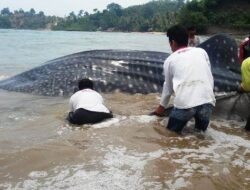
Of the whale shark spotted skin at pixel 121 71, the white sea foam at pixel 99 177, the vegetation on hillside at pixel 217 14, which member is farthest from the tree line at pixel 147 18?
the white sea foam at pixel 99 177

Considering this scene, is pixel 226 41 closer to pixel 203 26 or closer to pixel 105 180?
pixel 105 180

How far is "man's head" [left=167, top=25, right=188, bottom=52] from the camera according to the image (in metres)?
5.11

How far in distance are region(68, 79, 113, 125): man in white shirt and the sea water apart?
122 millimetres

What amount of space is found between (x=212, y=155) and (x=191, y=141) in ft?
1.72

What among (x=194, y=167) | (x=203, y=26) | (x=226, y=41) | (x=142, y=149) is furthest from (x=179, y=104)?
(x=203, y=26)

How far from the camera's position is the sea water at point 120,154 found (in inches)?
146

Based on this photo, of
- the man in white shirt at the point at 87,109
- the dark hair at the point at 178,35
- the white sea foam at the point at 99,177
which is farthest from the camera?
the man in white shirt at the point at 87,109

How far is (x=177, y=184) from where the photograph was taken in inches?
144

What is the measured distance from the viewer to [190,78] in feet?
16.4

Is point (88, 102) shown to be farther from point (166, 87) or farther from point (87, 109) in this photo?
point (166, 87)

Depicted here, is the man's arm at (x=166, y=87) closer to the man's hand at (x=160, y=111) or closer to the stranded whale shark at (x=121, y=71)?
the man's hand at (x=160, y=111)

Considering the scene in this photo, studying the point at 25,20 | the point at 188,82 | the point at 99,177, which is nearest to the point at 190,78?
the point at 188,82

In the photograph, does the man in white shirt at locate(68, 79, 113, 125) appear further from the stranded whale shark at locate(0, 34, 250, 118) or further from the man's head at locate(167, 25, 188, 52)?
the stranded whale shark at locate(0, 34, 250, 118)

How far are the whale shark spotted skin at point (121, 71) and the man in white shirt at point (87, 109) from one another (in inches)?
68.7
